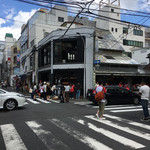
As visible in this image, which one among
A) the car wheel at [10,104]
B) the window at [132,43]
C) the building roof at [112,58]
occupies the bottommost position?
the car wheel at [10,104]

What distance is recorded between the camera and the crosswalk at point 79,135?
4.38 meters

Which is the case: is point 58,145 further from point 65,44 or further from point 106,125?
point 65,44

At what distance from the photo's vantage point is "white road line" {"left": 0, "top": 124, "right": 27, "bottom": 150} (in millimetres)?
4293

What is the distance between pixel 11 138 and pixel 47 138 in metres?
1.10

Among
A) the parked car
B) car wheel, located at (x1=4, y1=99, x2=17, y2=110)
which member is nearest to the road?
car wheel, located at (x1=4, y1=99, x2=17, y2=110)

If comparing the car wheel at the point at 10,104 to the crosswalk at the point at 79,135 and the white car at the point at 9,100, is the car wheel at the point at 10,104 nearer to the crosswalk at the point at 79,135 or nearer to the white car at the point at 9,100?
the white car at the point at 9,100

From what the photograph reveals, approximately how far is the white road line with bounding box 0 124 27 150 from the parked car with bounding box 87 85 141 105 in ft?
24.0

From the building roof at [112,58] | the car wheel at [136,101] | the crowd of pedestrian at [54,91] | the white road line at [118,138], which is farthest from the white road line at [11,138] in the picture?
the building roof at [112,58]

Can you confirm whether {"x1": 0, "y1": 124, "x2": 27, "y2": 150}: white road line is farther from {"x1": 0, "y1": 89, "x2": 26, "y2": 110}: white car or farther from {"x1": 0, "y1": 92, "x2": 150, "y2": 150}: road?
{"x1": 0, "y1": 89, "x2": 26, "y2": 110}: white car

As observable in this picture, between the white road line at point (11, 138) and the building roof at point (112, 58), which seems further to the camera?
the building roof at point (112, 58)

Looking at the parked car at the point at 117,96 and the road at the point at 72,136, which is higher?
the parked car at the point at 117,96

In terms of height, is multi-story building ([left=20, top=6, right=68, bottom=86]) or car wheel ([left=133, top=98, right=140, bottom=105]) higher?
multi-story building ([left=20, top=6, right=68, bottom=86])

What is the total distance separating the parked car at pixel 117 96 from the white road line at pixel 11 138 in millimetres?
7308

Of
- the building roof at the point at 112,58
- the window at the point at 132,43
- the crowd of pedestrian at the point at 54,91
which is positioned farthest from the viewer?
the window at the point at 132,43
